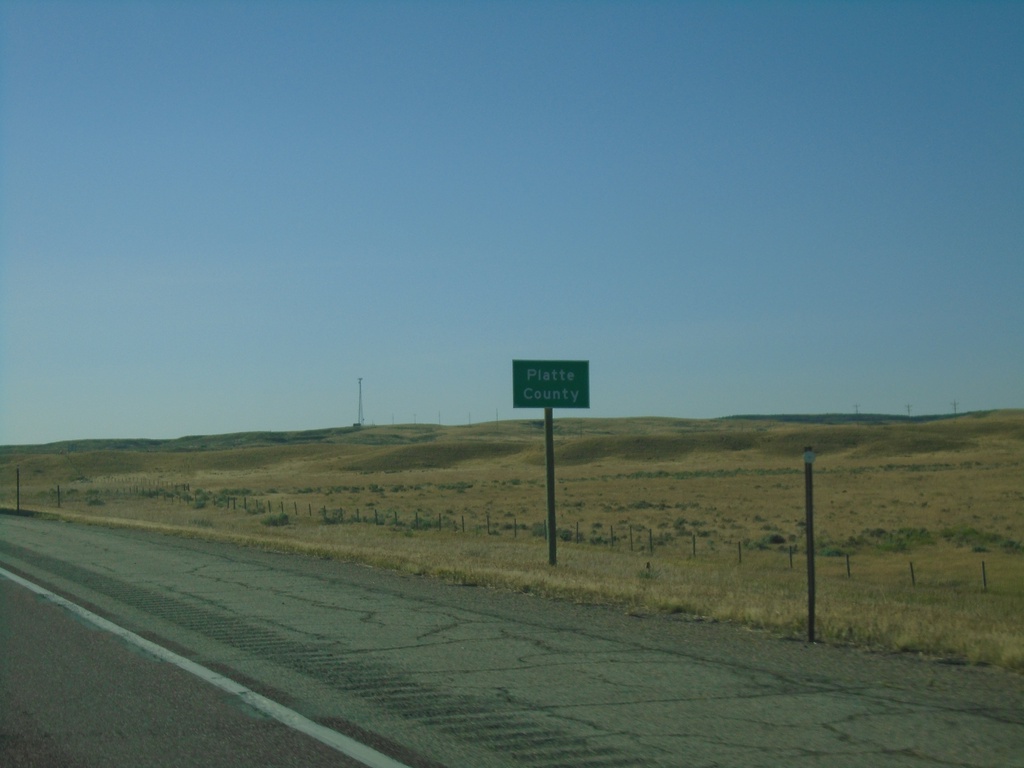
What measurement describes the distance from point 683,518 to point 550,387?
82.0 ft

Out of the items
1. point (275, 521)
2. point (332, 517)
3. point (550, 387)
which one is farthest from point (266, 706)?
point (332, 517)

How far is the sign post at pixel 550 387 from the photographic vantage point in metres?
23.6

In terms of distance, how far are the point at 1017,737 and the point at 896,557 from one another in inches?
1079

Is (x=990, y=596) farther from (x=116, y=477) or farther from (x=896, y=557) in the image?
(x=116, y=477)

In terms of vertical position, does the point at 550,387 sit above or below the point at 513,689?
above

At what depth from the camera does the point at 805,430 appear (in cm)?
13912

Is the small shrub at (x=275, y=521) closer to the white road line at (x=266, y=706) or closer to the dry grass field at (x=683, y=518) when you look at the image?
the dry grass field at (x=683, y=518)

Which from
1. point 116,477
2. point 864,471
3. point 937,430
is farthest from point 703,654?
point 937,430

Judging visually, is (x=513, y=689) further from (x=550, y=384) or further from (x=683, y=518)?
(x=683, y=518)

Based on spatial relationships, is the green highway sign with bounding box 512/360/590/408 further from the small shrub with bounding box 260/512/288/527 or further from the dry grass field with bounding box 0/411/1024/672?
the small shrub with bounding box 260/512/288/527

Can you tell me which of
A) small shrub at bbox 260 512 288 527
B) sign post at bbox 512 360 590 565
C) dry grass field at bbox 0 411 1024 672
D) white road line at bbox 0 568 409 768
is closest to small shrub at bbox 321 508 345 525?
dry grass field at bbox 0 411 1024 672

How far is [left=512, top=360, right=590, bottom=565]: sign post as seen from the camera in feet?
77.4

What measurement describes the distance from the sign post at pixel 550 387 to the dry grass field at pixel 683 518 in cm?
339

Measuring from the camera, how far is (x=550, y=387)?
23.8 metres
